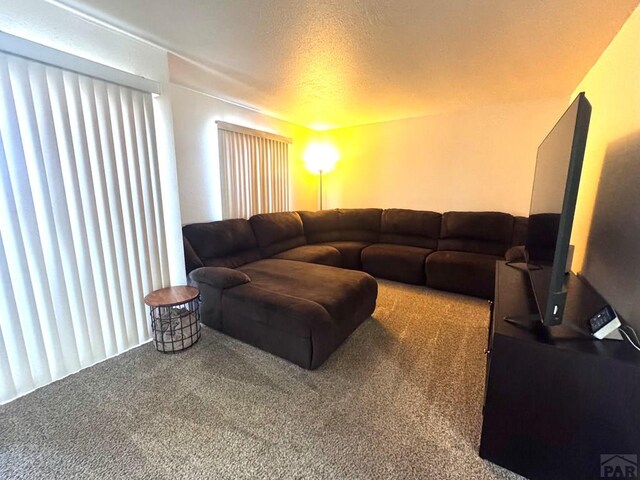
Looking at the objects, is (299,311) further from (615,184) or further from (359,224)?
(359,224)

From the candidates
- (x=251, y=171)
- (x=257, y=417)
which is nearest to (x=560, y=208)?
(x=257, y=417)

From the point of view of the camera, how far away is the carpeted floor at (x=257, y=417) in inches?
50.0

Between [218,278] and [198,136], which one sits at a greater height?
[198,136]

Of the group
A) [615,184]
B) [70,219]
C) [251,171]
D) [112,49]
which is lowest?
[70,219]

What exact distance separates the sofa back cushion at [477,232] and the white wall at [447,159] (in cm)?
34

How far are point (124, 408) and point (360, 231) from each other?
12.0 feet

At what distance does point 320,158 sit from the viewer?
4.81 metres

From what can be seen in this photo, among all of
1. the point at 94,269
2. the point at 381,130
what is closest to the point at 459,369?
the point at 94,269

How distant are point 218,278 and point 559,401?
2226 millimetres

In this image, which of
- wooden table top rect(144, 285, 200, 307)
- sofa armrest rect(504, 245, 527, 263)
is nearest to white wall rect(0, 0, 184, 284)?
wooden table top rect(144, 285, 200, 307)

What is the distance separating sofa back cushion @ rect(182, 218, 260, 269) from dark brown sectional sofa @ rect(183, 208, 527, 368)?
11 mm

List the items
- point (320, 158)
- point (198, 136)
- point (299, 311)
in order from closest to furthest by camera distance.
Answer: point (299, 311), point (198, 136), point (320, 158)

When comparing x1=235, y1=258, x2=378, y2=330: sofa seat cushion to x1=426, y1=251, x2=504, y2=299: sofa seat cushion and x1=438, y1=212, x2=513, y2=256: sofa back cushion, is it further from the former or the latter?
x1=438, y1=212, x2=513, y2=256: sofa back cushion

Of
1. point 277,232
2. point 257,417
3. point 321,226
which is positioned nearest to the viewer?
point 257,417
